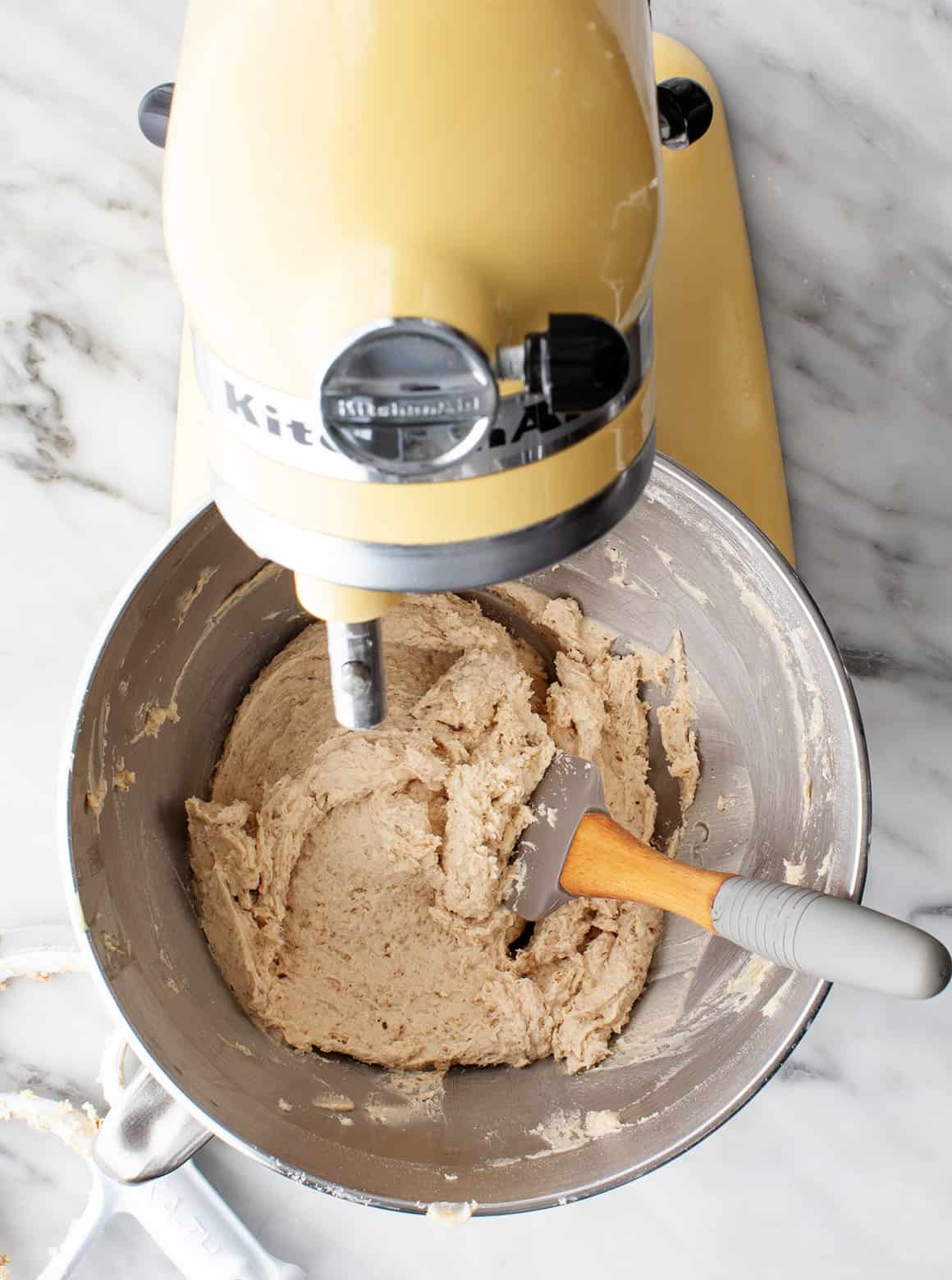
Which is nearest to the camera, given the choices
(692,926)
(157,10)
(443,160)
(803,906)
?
(443,160)

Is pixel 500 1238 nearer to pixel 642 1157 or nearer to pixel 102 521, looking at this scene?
pixel 642 1157

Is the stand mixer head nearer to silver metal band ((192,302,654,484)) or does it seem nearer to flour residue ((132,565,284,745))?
silver metal band ((192,302,654,484))

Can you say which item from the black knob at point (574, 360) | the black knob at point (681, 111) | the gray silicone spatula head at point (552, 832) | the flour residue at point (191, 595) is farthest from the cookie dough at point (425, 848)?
the black knob at point (574, 360)

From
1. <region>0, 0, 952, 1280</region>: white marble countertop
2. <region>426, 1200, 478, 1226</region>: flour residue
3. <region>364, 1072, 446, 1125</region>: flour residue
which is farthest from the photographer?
<region>0, 0, 952, 1280</region>: white marble countertop

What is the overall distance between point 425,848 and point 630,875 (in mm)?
201

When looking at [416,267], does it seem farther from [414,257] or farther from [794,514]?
[794,514]

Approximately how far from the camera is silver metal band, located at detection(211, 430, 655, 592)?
595 millimetres

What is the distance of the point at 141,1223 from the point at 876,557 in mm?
1037

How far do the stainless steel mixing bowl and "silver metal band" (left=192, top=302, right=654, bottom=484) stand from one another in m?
0.29

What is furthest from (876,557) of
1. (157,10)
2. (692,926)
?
(157,10)

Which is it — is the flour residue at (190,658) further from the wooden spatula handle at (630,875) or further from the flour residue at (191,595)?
the wooden spatula handle at (630,875)

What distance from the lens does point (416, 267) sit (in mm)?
520

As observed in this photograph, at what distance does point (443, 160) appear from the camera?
1.72ft

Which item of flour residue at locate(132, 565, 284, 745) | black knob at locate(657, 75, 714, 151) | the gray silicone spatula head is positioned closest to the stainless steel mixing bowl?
flour residue at locate(132, 565, 284, 745)
